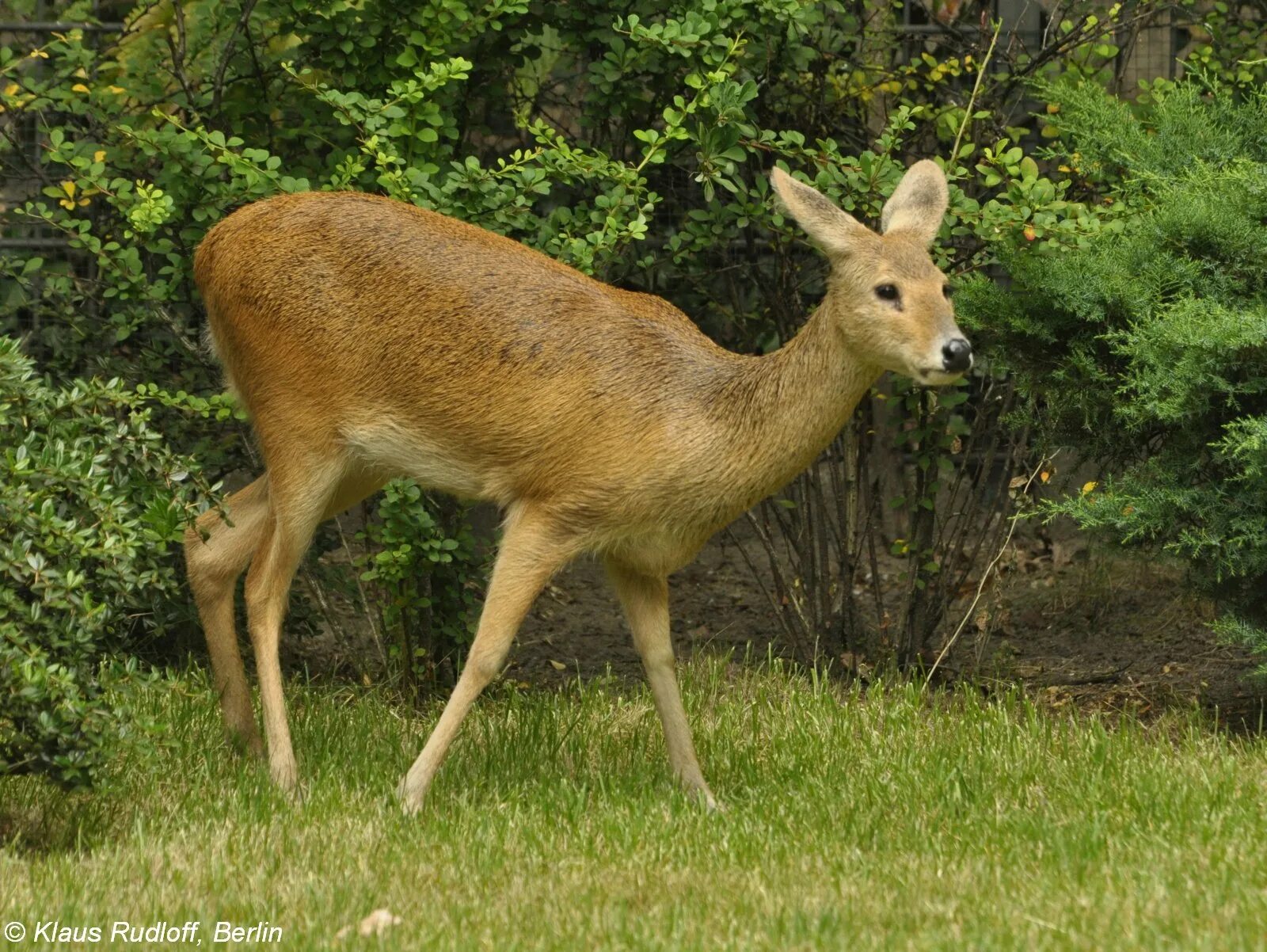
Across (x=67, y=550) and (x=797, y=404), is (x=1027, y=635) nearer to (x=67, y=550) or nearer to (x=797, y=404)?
(x=797, y=404)

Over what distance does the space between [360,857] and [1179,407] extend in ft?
9.42

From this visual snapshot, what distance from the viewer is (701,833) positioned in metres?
4.98

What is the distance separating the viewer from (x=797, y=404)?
17.5 feet

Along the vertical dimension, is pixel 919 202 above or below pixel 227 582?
above

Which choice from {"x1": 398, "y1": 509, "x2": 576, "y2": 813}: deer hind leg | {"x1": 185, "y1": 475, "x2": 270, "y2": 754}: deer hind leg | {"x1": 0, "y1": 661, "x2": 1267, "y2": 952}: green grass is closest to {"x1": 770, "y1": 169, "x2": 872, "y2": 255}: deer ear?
{"x1": 398, "y1": 509, "x2": 576, "y2": 813}: deer hind leg

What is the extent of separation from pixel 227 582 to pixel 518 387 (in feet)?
4.48

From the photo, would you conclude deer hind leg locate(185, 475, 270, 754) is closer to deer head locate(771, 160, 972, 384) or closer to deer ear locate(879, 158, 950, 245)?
deer head locate(771, 160, 972, 384)

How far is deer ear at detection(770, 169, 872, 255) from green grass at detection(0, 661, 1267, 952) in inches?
63.0

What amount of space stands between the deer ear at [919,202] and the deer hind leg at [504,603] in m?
1.40

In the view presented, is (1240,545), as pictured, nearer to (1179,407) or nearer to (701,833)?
(1179,407)

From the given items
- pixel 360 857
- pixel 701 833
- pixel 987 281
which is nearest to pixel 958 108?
pixel 987 281

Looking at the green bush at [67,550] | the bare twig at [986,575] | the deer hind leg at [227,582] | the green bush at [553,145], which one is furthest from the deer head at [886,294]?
the deer hind leg at [227,582]

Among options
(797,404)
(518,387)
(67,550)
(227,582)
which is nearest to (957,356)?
(797,404)

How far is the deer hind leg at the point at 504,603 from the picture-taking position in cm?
540
